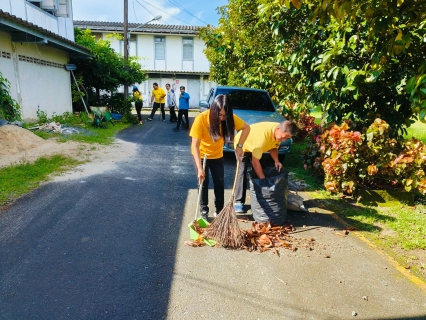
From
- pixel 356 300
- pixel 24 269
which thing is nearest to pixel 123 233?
pixel 24 269

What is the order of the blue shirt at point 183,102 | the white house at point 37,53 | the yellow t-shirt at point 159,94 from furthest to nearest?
the yellow t-shirt at point 159,94 < the blue shirt at point 183,102 < the white house at point 37,53

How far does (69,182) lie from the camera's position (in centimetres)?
565

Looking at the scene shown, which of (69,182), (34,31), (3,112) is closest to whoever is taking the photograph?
(69,182)

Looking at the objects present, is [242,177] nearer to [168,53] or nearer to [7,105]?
[7,105]

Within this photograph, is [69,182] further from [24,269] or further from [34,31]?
[34,31]

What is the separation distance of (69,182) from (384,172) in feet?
17.3

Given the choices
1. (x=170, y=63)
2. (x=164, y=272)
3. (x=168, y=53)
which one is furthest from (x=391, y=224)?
(x=168, y=53)

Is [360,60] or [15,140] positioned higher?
[360,60]

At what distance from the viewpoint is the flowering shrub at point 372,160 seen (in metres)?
4.83

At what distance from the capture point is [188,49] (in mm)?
26812

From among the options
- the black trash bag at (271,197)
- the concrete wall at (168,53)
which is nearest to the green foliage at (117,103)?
the concrete wall at (168,53)

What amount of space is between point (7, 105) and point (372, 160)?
31.1ft

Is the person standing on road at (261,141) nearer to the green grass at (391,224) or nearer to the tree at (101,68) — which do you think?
the green grass at (391,224)

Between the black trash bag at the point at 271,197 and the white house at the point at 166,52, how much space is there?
23820mm
